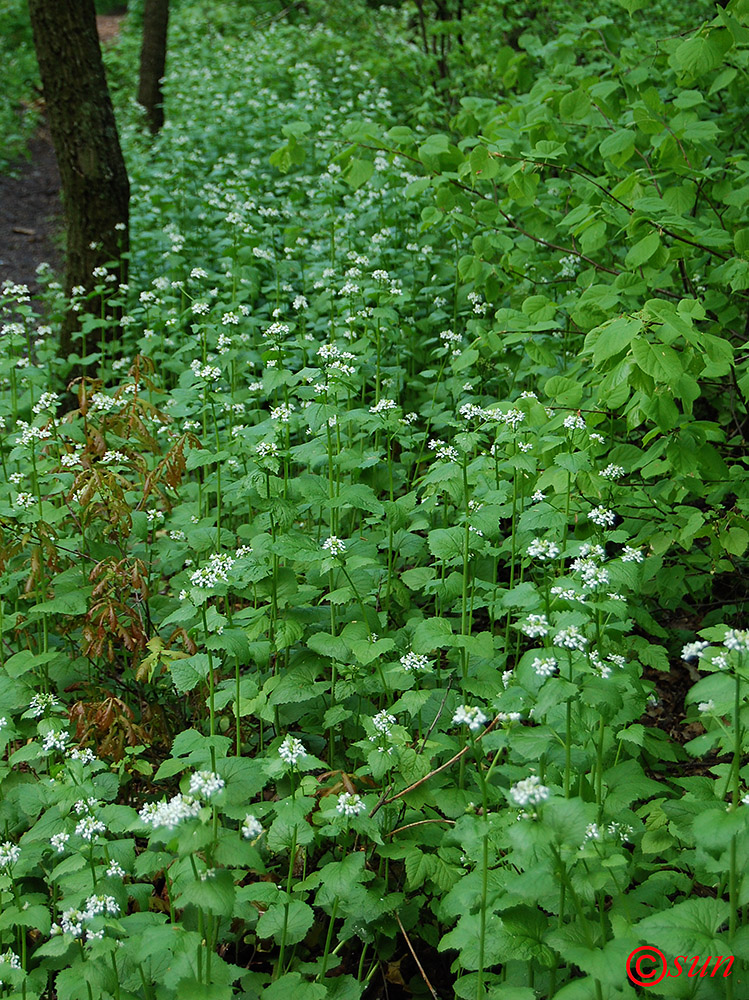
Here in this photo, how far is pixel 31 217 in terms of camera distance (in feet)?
40.6

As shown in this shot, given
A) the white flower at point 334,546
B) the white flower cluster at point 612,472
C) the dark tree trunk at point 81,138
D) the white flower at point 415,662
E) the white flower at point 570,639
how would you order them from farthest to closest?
1. the dark tree trunk at point 81,138
2. the white flower cluster at point 612,472
3. the white flower at point 334,546
4. the white flower at point 415,662
5. the white flower at point 570,639

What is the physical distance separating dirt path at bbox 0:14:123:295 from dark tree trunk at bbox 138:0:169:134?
99cm

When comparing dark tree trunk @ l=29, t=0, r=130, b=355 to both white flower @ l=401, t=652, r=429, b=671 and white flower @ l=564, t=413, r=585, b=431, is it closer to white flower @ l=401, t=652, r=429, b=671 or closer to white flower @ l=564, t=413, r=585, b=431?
white flower @ l=564, t=413, r=585, b=431

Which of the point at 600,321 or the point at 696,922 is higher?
the point at 600,321

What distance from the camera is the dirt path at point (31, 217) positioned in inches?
408

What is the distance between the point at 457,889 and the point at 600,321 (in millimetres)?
2275

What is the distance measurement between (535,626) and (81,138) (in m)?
5.92

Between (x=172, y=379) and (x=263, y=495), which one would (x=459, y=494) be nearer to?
(x=263, y=495)

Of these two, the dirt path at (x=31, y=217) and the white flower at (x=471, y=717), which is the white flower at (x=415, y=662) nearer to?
the white flower at (x=471, y=717)

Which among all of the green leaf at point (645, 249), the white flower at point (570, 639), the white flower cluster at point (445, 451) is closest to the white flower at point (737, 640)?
the white flower at point (570, 639)

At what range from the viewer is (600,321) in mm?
3373

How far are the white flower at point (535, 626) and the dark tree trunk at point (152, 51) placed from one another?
1151 centimetres

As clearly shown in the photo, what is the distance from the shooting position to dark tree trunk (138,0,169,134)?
11.6 metres

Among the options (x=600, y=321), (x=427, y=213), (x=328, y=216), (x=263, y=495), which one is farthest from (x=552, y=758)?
(x=328, y=216)
